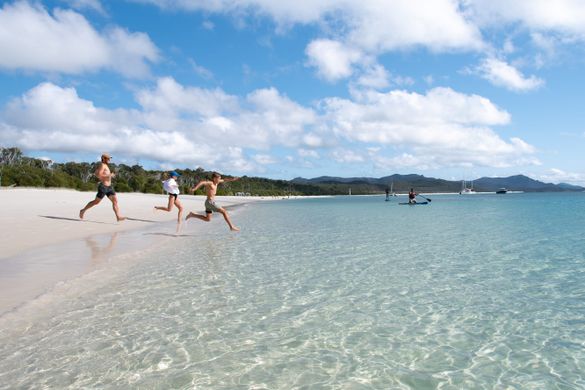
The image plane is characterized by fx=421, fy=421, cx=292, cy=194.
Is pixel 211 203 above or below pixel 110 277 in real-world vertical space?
above

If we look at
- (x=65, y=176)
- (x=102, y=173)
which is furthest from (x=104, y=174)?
(x=65, y=176)

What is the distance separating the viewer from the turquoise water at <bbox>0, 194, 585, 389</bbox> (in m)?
5.20

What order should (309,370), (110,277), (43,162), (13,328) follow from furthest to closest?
(43,162) → (110,277) → (13,328) → (309,370)

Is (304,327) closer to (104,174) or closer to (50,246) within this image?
(50,246)

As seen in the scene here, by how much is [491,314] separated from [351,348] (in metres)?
3.29

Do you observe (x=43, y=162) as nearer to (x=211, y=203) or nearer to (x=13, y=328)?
(x=211, y=203)

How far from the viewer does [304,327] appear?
22.9 ft

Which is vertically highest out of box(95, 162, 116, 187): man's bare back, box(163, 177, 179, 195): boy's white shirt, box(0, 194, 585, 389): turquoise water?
box(95, 162, 116, 187): man's bare back

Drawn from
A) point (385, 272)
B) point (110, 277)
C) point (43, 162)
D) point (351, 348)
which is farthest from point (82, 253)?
point (43, 162)

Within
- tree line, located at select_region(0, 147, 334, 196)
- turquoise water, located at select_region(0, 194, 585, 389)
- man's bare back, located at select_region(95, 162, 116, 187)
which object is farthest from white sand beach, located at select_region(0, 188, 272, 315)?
tree line, located at select_region(0, 147, 334, 196)

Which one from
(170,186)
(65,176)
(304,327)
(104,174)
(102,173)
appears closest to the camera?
(304,327)

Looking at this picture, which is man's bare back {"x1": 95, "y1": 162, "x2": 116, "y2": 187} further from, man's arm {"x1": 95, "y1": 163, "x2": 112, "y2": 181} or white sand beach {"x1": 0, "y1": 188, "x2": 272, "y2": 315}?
white sand beach {"x1": 0, "y1": 188, "x2": 272, "y2": 315}

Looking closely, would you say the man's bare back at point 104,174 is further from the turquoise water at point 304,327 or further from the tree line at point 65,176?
the tree line at point 65,176

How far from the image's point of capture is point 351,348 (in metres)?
6.09
